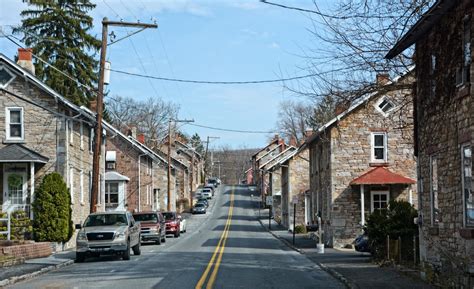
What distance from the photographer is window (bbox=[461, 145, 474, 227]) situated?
1573cm

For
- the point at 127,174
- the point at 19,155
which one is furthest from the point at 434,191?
the point at 127,174

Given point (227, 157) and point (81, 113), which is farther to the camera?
point (227, 157)

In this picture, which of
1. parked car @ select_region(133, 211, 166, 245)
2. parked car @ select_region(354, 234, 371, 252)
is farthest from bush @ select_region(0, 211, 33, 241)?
parked car @ select_region(354, 234, 371, 252)

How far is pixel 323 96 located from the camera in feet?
59.8

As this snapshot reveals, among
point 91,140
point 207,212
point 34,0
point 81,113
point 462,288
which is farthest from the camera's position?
point 207,212

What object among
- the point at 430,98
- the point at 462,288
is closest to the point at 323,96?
the point at 430,98

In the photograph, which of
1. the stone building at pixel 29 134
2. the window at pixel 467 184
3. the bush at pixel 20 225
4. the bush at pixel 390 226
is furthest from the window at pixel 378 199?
the window at pixel 467 184

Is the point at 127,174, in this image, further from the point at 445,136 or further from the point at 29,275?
the point at 445,136

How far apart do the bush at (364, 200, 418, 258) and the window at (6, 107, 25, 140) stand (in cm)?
1808

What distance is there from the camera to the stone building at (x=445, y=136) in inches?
612

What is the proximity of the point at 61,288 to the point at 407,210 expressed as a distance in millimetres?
13253

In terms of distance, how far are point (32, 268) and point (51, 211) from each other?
32.9ft

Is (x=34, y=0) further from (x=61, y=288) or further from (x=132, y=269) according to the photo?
(x=61, y=288)

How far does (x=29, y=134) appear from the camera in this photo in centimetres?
3456
